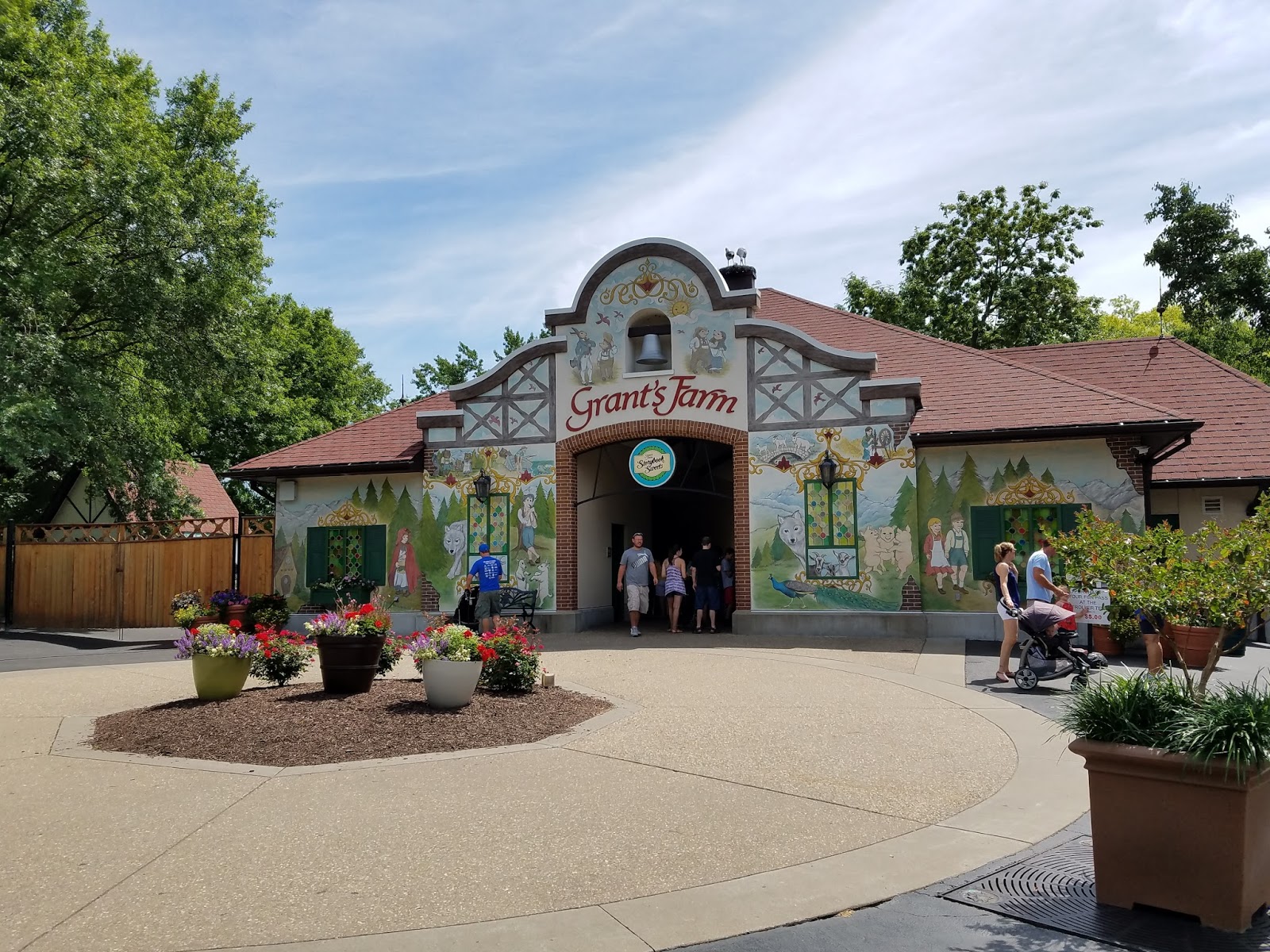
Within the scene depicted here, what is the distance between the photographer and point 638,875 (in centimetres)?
489

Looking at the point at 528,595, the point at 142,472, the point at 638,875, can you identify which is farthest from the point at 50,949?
the point at 142,472

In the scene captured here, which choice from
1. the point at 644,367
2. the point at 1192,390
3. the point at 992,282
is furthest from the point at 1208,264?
the point at 644,367

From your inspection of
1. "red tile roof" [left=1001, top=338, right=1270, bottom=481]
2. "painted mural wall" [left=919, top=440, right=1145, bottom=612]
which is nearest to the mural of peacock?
"painted mural wall" [left=919, top=440, right=1145, bottom=612]

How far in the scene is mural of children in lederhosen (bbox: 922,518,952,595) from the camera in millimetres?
16328

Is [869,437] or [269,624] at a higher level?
[869,437]

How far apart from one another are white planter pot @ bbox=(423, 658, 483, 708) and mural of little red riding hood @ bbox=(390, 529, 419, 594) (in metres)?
10.1

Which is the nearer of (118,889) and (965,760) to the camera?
(118,889)

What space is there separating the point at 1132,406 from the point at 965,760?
10524 millimetres

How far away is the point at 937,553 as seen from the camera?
53.7ft

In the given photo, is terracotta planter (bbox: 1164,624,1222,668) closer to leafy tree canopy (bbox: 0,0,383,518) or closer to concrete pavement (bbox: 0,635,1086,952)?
concrete pavement (bbox: 0,635,1086,952)

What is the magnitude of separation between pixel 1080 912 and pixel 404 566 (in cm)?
1610

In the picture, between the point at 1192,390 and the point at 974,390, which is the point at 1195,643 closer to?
the point at 974,390

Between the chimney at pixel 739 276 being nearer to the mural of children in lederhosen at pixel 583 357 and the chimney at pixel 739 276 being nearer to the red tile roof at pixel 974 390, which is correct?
the red tile roof at pixel 974 390

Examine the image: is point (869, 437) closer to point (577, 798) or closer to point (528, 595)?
point (528, 595)
